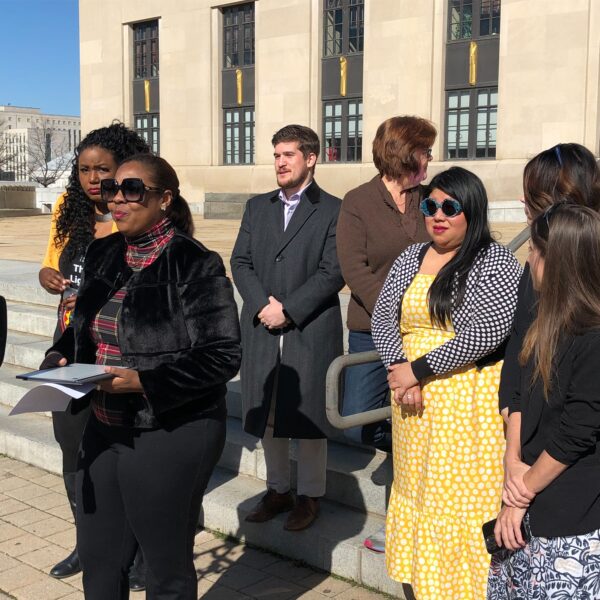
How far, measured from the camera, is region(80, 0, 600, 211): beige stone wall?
2264cm

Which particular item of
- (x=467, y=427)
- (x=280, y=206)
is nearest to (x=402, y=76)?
(x=280, y=206)

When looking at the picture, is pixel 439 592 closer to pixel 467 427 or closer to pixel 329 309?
pixel 467 427

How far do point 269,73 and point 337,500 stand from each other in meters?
25.5

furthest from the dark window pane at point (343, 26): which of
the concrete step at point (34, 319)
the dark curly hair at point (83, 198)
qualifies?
the dark curly hair at point (83, 198)

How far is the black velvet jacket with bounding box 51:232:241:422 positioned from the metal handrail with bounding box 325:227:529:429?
677mm

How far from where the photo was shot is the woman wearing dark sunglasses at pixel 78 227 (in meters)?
4.02

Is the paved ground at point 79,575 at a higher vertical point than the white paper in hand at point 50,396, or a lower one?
lower

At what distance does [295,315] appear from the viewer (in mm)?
4309

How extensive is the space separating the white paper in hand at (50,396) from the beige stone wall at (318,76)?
22.2 meters

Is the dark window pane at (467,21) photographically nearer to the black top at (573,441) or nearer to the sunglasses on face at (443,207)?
the sunglasses on face at (443,207)

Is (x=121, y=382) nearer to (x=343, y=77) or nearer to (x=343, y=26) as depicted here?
(x=343, y=77)

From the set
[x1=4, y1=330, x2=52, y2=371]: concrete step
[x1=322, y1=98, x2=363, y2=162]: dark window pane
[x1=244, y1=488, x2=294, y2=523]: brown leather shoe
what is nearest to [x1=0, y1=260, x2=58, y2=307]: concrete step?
[x1=4, y1=330, x2=52, y2=371]: concrete step

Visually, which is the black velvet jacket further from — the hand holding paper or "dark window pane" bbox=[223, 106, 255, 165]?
"dark window pane" bbox=[223, 106, 255, 165]

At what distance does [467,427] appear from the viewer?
10.2ft
